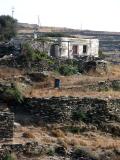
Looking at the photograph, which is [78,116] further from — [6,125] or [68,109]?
[6,125]

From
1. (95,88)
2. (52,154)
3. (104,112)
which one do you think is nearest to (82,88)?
(95,88)

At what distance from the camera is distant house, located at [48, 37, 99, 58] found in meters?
34.4

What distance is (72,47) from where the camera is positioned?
36500 mm

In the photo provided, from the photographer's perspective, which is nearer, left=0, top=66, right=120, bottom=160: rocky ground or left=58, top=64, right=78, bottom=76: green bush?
left=0, top=66, right=120, bottom=160: rocky ground

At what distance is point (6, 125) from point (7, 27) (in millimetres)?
37645

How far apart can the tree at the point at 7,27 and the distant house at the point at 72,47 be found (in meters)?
14.3

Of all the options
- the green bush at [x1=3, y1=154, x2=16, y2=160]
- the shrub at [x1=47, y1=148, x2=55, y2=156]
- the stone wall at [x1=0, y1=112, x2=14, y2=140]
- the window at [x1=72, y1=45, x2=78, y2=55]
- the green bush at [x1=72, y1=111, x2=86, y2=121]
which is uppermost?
the window at [x1=72, y1=45, x2=78, y2=55]

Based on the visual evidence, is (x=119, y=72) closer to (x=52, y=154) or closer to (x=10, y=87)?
(x=10, y=87)

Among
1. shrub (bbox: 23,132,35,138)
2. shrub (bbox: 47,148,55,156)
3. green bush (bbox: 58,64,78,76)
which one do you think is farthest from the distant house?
shrub (bbox: 47,148,55,156)

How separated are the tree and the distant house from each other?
14.3m

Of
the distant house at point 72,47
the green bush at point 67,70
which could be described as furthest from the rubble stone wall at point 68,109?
the distant house at point 72,47

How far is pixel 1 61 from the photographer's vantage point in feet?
95.5

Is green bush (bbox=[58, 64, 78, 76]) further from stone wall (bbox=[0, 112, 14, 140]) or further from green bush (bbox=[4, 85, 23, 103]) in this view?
stone wall (bbox=[0, 112, 14, 140])

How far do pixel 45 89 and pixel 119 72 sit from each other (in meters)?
8.05
